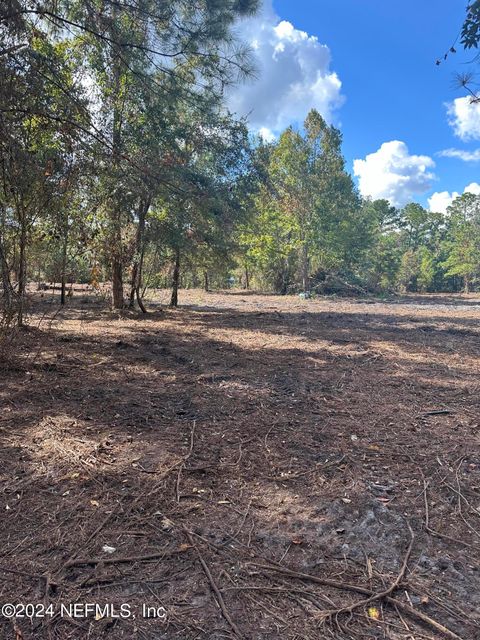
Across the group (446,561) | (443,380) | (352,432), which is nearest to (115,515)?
(446,561)

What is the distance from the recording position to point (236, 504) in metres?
2.07

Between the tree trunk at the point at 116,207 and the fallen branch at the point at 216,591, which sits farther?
the tree trunk at the point at 116,207

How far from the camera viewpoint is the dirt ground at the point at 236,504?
1415mm

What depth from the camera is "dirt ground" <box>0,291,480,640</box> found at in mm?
1415

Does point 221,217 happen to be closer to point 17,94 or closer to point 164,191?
point 164,191

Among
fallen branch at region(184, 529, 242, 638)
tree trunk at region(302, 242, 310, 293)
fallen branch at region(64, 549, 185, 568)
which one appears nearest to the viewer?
fallen branch at region(184, 529, 242, 638)

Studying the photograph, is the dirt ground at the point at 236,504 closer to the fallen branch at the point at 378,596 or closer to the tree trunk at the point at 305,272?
the fallen branch at the point at 378,596

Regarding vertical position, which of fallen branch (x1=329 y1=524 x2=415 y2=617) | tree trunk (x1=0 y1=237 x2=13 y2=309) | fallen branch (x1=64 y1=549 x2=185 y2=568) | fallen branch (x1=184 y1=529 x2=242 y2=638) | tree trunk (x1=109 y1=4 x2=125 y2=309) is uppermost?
tree trunk (x1=109 y1=4 x2=125 y2=309)

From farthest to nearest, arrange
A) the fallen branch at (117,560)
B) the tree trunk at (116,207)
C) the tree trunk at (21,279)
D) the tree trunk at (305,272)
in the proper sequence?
the tree trunk at (305,272), the tree trunk at (116,207), the tree trunk at (21,279), the fallen branch at (117,560)

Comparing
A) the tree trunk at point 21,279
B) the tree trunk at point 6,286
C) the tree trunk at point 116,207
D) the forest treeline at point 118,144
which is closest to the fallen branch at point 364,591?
the forest treeline at point 118,144

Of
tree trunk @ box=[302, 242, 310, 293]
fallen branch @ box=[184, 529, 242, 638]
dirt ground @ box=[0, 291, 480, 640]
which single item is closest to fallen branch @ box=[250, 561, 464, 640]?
dirt ground @ box=[0, 291, 480, 640]

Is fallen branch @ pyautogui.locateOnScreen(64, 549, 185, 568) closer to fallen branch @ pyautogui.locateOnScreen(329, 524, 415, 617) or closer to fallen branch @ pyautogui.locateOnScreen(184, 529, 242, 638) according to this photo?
fallen branch @ pyautogui.locateOnScreen(184, 529, 242, 638)

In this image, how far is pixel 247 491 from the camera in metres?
2.20

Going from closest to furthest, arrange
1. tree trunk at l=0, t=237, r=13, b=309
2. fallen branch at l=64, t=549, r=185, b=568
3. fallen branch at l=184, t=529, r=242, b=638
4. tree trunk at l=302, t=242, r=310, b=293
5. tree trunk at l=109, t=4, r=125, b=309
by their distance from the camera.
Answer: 1. fallen branch at l=184, t=529, r=242, b=638
2. fallen branch at l=64, t=549, r=185, b=568
3. tree trunk at l=0, t=237, r=13, b=309
4. tree trunk at l=109, t=4, r=125, b=309
5. tree trunk at l=302, t=242, r=310, b=293
